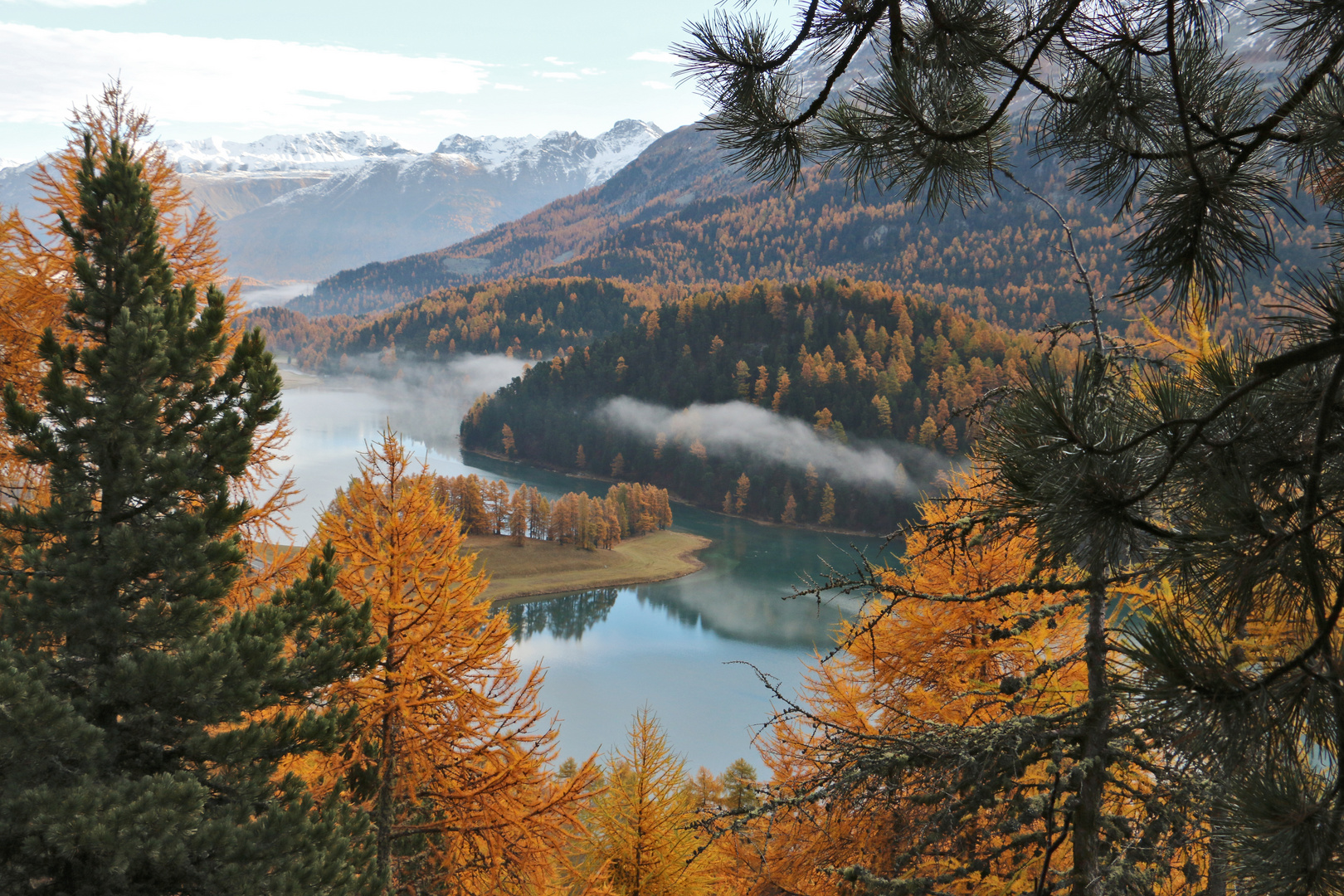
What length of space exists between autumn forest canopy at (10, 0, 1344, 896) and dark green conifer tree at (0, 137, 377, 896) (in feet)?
0.08

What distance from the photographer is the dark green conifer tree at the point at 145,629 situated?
4.04m

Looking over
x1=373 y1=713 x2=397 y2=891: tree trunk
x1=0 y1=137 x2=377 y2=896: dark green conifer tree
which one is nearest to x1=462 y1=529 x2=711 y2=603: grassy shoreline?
x1=373 y1=713 x2=397 y2=891: tree trunk

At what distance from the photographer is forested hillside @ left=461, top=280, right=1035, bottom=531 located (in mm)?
77963

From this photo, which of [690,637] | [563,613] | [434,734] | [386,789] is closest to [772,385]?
[563,613]

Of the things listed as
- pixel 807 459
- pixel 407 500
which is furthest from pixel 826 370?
pixel 407 500

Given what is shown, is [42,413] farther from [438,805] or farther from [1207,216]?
[1207,216]

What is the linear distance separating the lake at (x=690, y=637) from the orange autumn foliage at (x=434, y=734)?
264cm

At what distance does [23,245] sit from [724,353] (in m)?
101

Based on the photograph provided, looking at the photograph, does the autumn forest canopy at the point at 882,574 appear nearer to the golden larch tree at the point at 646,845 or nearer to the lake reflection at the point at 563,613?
the golden larch tree at the point at 646,845

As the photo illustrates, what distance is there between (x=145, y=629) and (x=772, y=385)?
94.7 meters

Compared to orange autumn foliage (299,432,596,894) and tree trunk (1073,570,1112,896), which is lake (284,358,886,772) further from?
tree trunk (1073,570,1112,896)

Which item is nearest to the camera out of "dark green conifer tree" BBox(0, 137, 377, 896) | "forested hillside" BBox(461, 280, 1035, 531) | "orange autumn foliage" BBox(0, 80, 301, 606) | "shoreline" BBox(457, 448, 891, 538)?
"dark green conifer tree" BBox(0, 137, 377, 896)

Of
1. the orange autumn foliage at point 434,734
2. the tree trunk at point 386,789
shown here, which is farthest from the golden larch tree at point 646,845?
the tree trunk at point 386,789

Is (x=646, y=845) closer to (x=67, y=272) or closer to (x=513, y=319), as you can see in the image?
(x=67, y=272)
